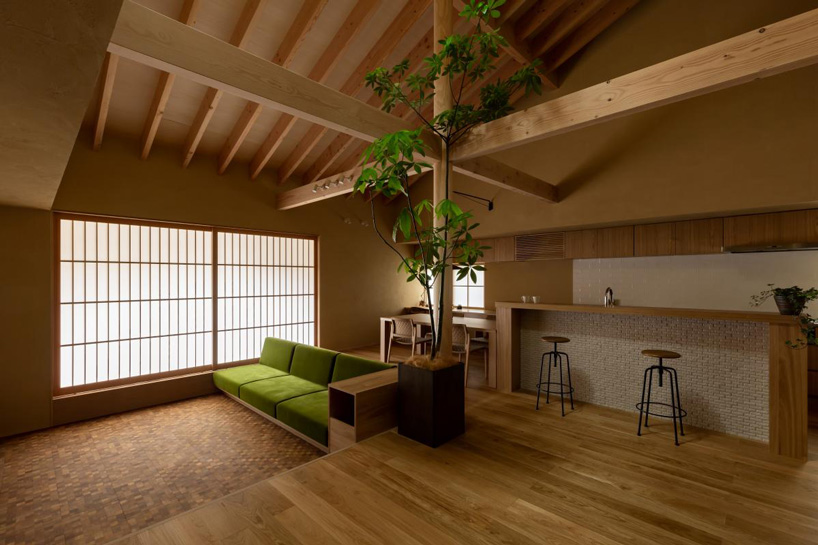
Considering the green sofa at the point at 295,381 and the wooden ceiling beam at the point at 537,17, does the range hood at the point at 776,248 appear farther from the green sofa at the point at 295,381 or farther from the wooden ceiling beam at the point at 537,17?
the green sofa at the point at 295,381

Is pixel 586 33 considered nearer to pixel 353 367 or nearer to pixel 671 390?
pixel 671 390

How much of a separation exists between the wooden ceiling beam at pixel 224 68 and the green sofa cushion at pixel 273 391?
7.86 ft

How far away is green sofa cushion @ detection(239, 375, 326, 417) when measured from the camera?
349 centimetres

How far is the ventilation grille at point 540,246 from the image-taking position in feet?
17.5

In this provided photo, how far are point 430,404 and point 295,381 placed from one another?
79.8 inches

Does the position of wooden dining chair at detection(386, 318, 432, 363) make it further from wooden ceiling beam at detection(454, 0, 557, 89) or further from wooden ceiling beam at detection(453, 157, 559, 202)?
wooden ceiling beam at detection(454, 0, 557, 89)

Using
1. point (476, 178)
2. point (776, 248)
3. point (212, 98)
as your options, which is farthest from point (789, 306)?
point (212, 98)

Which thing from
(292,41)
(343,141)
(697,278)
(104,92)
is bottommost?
(697,278)

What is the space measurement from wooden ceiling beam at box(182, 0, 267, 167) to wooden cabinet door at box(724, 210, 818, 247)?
489 cm

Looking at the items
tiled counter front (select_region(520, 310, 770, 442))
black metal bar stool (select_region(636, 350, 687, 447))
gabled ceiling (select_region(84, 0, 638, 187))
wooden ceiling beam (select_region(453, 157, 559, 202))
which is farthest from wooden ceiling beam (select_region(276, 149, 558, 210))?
black metal bar stool (select_region(636, 350, 687, 447))

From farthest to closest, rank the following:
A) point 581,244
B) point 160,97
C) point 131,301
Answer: point 581,244 < point 131,301 < point 160,97

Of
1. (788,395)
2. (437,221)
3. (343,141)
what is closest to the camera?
(788,395)

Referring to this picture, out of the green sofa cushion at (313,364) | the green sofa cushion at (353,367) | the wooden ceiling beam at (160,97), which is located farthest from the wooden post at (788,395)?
the wooden ceiling beam at (160,97)

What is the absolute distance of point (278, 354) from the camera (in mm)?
4562
